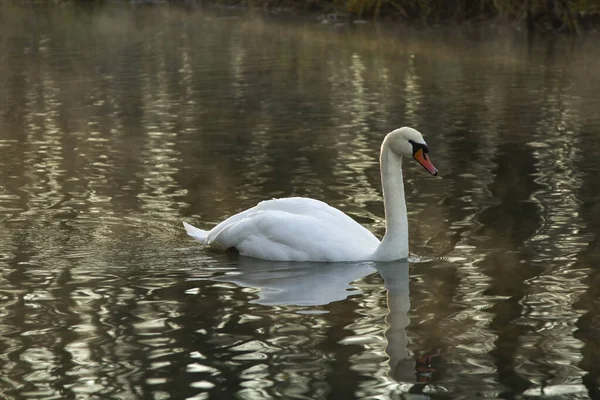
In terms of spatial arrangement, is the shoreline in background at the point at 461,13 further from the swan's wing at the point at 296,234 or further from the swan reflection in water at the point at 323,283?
the swan reflection in water at the point at 323,283

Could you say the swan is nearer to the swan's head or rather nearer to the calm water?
the swan's head

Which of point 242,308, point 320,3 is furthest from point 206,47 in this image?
point 242,308

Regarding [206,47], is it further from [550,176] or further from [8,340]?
[8,340]

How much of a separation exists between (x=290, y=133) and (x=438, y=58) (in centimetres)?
1037

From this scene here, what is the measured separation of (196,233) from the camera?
891cm

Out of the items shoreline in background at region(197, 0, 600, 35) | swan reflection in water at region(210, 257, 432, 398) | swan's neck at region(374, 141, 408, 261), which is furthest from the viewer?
shoreline in background at region(197, 0, 600, 35)

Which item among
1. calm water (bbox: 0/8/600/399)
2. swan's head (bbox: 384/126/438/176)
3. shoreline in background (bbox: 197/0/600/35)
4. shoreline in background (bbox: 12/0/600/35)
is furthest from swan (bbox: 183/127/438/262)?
shoreline in background (bbox: 197/0/600/35)

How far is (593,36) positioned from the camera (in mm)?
29688

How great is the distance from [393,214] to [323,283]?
34.9 inches

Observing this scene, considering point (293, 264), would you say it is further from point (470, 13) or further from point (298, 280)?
point (470, 13)

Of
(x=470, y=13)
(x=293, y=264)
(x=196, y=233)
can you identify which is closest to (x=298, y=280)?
(x=293, y=264)

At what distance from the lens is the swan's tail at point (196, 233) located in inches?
348

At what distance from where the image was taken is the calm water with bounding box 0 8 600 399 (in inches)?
235

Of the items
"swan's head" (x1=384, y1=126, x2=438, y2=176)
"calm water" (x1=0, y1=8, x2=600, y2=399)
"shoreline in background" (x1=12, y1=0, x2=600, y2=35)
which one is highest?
"swan's head" (x1=384, y1=126, x2=438, y2=176)
